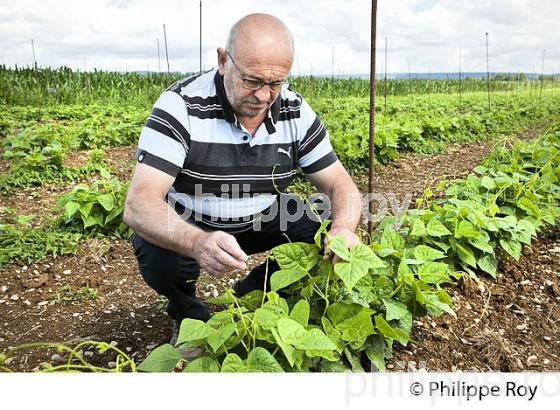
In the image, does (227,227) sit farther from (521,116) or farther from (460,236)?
(521,116)

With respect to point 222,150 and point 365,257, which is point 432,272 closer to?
point 365,257

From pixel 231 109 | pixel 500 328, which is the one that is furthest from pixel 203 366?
pixel 500 328

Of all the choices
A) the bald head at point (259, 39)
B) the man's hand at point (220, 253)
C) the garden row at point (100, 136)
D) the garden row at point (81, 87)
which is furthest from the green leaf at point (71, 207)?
the garden row at point (81, 87)

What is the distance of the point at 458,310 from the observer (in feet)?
7.47

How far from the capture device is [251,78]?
6.12ft

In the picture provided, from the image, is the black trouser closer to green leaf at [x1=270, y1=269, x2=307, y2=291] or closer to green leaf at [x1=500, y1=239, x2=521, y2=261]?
green leaf at [x1=270, y1=269, x2=307, y2=291]

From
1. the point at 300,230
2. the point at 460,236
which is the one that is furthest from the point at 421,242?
the point at 300,230

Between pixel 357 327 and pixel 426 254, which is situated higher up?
pixel 426 254

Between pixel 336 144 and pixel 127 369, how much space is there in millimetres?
3037

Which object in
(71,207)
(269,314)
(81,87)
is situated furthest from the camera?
(81,87)

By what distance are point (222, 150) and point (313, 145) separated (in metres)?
0.38

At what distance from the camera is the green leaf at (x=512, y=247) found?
2.48 meters

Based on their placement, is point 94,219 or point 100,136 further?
point 100,136

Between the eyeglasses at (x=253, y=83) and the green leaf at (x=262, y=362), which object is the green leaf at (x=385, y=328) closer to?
the green leaf at (x=262, y=362)
